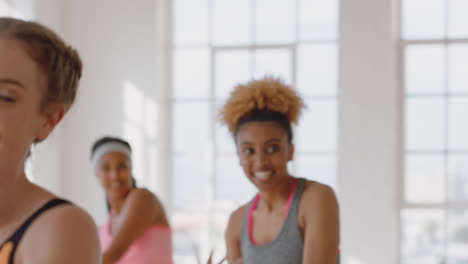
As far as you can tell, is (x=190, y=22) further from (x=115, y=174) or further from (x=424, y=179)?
(x=115, y=174)

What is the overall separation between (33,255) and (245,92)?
145 centimetres

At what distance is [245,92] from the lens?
7.28ft

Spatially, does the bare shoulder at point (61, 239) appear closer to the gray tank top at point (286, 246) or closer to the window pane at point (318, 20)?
the gray tank top at point (286, 246)

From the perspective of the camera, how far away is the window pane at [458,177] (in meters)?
5.73

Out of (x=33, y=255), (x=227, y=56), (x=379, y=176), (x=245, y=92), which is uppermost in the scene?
(x=227, y=56)

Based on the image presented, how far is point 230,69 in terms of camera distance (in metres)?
6.04

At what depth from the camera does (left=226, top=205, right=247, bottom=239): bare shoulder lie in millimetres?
2270

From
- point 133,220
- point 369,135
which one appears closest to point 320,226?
point 133,220

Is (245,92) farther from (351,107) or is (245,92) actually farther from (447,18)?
(447,18)

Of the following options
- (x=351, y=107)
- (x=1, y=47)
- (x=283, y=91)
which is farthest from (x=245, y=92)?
(x=351, y=107)

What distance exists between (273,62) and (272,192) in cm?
386

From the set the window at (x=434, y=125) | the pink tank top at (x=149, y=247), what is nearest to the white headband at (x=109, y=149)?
the pink tank top at (x=149, y=247)

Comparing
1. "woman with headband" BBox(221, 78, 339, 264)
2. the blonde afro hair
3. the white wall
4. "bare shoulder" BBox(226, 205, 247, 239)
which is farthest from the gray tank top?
the white wall

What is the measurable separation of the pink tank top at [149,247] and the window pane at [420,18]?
368 centimetres
